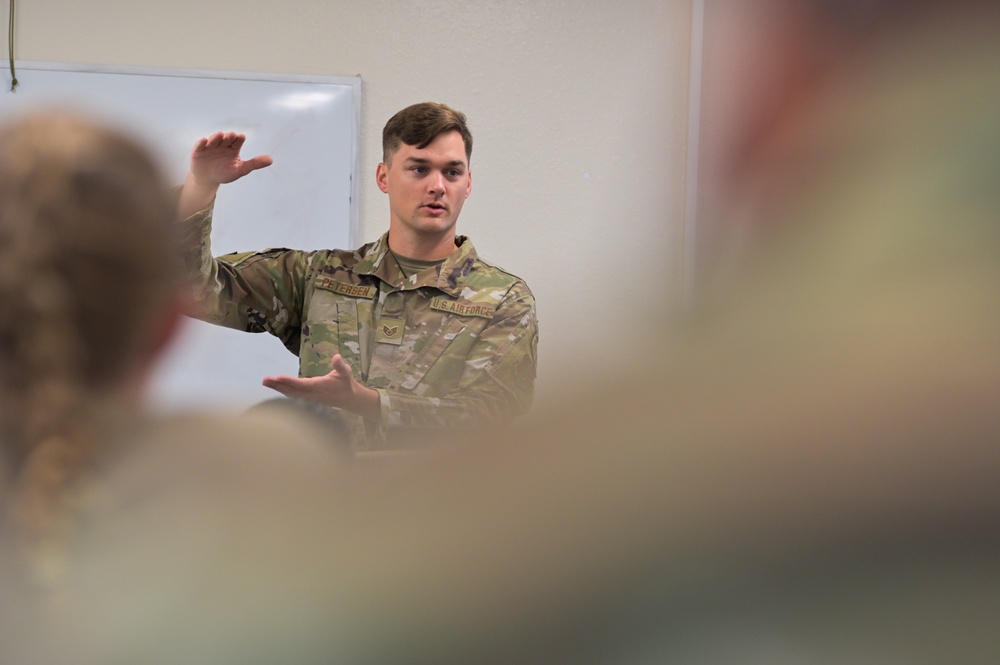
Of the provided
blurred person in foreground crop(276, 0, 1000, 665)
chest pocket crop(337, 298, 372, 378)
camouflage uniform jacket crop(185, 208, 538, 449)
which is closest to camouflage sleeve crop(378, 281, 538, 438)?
camouflage uniform jacket crop(185, 208, 538, 449)

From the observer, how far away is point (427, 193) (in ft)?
6.90

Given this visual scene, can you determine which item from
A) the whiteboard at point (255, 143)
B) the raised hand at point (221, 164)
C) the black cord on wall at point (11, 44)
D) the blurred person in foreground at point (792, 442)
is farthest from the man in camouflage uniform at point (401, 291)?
the blurred person in foreground at point (792, 442)

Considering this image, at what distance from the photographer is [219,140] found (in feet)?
5.82

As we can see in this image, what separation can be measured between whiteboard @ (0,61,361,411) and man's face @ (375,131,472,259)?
0.91 metres

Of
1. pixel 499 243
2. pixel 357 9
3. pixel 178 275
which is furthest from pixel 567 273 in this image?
pixel 178 275

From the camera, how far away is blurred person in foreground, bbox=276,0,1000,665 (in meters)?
0.20

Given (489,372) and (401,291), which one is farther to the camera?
(401,291)

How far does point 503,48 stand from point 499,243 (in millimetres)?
678

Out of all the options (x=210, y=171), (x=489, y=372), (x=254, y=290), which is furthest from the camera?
(x=254, y=290)

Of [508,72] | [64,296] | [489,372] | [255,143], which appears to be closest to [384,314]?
[489,372]

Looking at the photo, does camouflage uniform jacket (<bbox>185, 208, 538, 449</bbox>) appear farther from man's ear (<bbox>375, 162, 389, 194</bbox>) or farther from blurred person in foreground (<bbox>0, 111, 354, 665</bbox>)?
blurred person in foreground (<bbox>0, 111, 354, 665</bbox>)

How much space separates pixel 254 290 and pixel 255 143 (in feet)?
3.64

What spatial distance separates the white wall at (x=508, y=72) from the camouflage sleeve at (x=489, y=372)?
93 centimetres

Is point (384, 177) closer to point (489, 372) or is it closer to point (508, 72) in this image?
point (489, 372)
